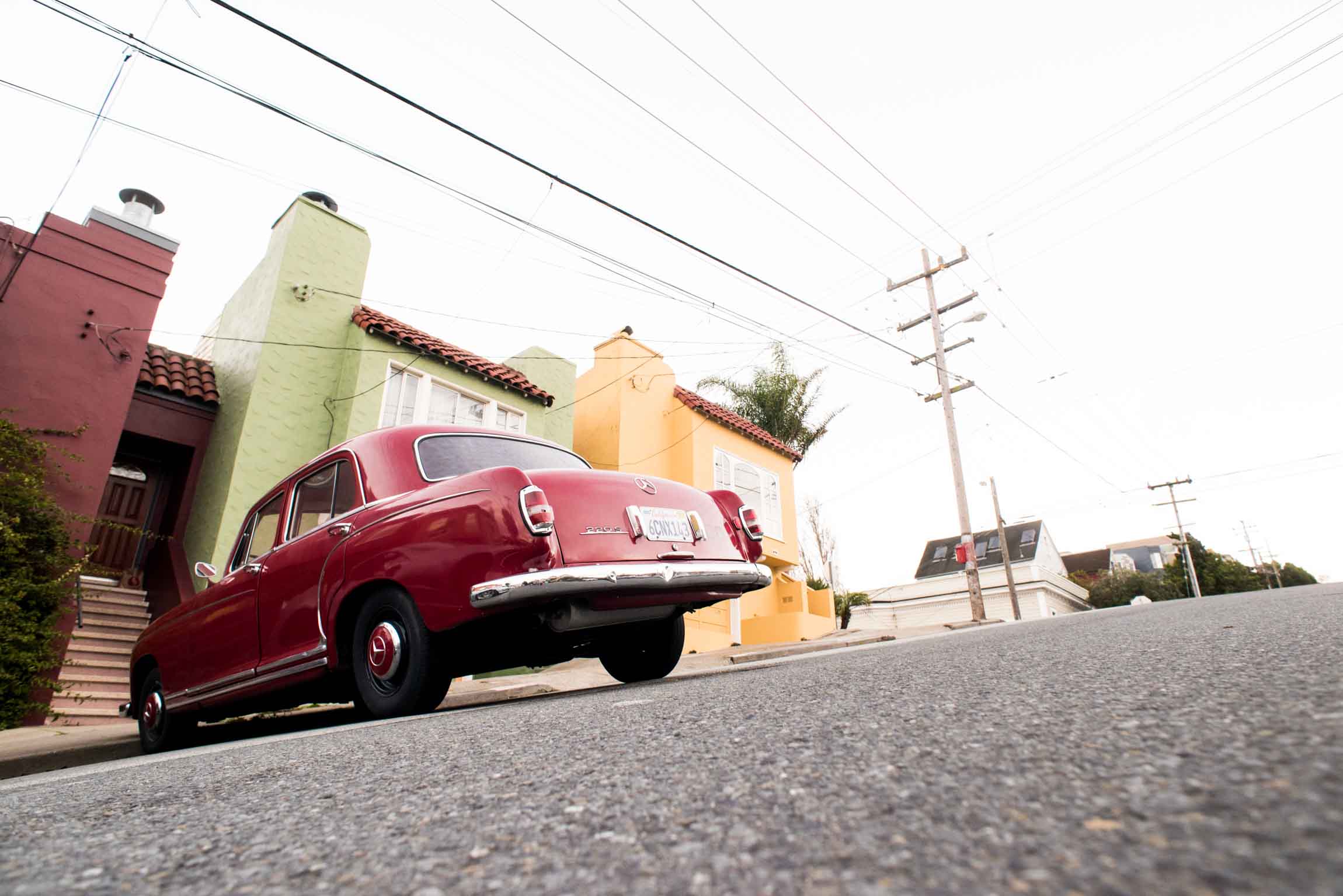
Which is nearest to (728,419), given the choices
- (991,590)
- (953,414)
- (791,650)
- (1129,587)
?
(953,414)

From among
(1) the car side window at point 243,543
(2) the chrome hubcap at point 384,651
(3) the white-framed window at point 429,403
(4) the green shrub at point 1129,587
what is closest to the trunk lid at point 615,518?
(2) the chrome hubcap at point 384,651

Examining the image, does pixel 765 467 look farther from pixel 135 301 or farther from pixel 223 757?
pixel 223 757

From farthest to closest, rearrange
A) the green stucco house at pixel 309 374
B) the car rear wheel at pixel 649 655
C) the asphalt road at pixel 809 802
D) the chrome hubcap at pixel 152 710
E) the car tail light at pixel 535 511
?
1. the green stucco house at pixel 309 374
2. the chrome hubcap at pixel 152 710
3. the car rear wheel at pixel 649 655
4. the car tail light at pixel 535 511
5. the asphalt road at pixel 809 802

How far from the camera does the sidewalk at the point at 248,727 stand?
5.03 metres

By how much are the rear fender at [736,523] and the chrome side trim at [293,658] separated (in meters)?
2.49

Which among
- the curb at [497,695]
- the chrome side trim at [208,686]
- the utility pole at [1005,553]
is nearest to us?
the chrome side trim at [208,686]

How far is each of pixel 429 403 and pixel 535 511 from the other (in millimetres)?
9660

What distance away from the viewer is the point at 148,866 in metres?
1.16

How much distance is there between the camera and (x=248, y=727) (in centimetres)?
609

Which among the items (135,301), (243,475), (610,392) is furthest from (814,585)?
(135,301)

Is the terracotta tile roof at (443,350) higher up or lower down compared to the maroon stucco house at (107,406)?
higher up

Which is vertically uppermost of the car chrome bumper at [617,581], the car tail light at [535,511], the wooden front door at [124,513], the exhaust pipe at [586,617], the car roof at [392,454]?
the wooden front door at [124,513]

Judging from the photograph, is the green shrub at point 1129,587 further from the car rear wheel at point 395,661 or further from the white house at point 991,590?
the car rear wheel at point 395,661

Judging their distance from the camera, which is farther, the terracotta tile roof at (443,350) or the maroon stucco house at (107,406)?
the terracotta tile roof at (443,350)
